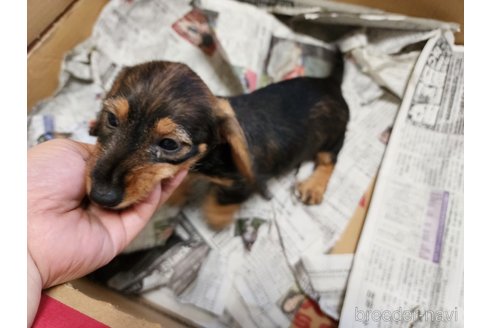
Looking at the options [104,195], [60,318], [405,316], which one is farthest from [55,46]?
[405,316]

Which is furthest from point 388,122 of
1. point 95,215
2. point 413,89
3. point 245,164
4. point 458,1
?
point 95,215

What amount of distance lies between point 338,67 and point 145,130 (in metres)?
1.10

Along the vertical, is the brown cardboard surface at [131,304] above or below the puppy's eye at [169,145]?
below

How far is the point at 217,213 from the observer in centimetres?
179

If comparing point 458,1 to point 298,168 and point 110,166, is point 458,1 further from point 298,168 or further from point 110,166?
point 110,166

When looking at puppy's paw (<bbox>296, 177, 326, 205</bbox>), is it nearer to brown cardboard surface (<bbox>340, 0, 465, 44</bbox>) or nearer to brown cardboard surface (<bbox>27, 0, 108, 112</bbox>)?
brown cardboard surface (<bbox>340, 0, 465, 44</bbox>)

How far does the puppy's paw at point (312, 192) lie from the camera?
1.91 m

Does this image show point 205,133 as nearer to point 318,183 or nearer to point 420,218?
point 318,183

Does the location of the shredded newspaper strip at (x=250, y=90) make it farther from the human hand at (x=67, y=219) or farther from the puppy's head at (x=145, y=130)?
the puppy's head at (x=145, y=130)

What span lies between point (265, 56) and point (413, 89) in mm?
695

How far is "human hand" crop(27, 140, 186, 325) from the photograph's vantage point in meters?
1.06

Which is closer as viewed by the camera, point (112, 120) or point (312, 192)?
point (112, 120)

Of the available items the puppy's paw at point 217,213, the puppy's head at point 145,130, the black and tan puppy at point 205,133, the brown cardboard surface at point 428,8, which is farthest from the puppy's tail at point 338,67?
the puppy's head at point 145,130

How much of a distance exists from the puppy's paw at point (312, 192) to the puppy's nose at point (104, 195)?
0.99 meters
